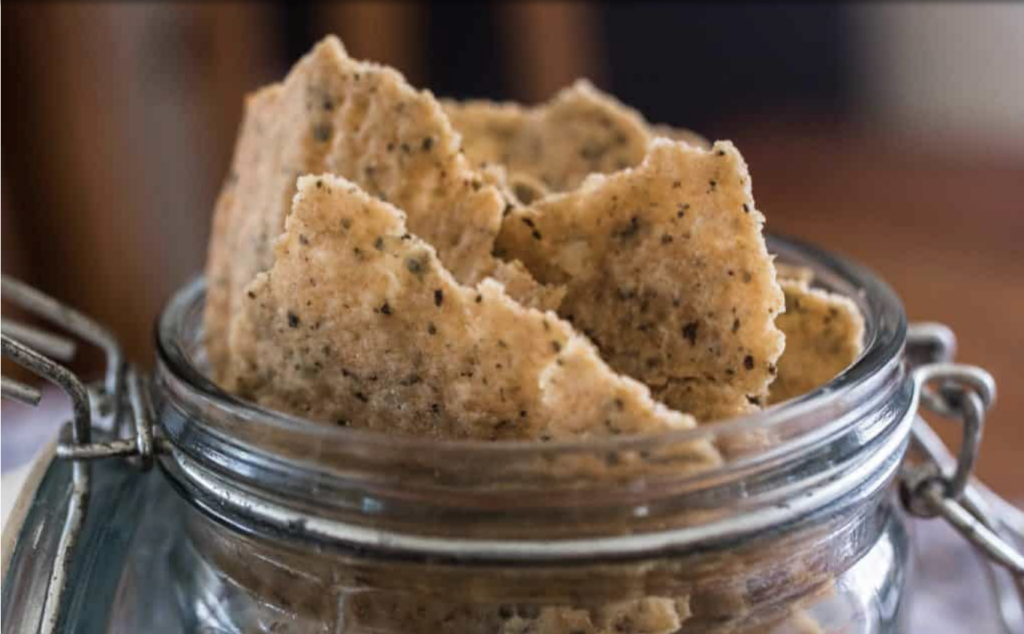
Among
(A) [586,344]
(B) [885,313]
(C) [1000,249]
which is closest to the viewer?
(A) [586,344]

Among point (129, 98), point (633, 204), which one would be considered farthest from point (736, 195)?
point (129, 98)

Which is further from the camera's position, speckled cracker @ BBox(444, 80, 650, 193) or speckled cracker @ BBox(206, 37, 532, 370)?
speckled cracker @ BBox(444, 80, 650, 193)

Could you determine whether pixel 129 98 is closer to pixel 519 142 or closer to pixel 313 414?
pixel 519 142

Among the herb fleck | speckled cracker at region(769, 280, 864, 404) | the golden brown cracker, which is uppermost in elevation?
the golden brown cracker

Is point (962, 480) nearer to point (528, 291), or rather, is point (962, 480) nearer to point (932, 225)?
point (528, 291)

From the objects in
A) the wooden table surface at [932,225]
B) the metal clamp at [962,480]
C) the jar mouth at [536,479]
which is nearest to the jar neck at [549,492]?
the jar mouth at [536,479]

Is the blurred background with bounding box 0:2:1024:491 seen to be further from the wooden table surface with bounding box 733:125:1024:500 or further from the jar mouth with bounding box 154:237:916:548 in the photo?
the jar mouth with bounding box 154:237:916:548

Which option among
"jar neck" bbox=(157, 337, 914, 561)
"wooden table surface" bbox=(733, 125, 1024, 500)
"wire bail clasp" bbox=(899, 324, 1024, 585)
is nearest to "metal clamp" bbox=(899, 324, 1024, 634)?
"wire bail clasp" bbox=(899, 324, 1024, 585)

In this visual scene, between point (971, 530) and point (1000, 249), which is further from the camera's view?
point (1000, 249)

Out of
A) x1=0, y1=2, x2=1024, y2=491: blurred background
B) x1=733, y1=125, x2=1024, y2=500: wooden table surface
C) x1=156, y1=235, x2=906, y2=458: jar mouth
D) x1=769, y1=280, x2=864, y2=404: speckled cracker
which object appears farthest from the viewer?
x1=0, y1=2, x2=1024, y2=491: blurred background
